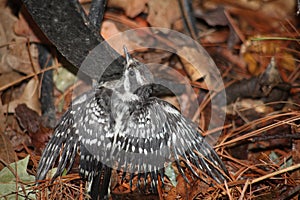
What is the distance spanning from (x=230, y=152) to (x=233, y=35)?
1422 millimetres

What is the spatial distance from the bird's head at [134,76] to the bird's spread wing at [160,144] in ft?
0.70

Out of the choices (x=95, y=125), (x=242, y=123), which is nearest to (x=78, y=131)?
(x=95, y=125)

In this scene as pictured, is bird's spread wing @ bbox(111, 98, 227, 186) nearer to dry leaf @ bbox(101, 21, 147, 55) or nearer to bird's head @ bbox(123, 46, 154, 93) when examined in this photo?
bird's head @ bbox(123, 46, 154, 93)

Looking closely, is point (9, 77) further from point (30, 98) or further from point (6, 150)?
point (6, 150)

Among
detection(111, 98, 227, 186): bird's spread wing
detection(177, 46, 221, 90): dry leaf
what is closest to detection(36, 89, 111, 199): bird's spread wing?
detection(111, 98, 227, 186): bird's spread wing

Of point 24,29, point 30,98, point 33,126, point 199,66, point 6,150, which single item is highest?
point 24,29

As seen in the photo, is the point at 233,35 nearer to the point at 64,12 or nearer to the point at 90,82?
the point at 90,82

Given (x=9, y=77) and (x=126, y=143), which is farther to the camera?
(x=9, y=77)

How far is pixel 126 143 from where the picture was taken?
2967 millimetres

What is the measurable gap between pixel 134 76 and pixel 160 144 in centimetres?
51

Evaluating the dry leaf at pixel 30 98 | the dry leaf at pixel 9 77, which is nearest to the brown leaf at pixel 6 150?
the dry leaf at pixel 30 98

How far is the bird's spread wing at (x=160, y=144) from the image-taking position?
9.67 ft

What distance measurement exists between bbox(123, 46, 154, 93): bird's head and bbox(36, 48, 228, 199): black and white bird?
0.40 feet

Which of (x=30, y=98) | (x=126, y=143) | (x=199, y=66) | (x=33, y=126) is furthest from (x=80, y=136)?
(x=199, y=66)
